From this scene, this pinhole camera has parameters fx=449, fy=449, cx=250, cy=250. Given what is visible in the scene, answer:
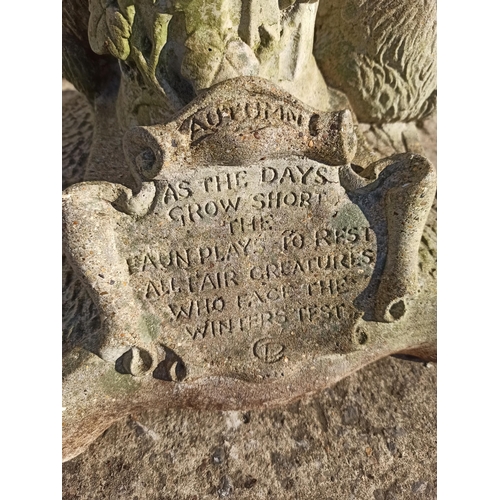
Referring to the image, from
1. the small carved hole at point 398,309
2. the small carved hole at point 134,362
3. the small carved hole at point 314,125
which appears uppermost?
the small carved hole at point 314,125

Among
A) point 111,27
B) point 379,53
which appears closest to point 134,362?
point 111,27

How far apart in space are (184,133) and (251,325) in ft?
1.98

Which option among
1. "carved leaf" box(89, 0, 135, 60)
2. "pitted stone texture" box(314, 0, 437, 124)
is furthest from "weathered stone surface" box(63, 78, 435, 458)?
"pitted stone texture" box(314, 0, 437, 124)

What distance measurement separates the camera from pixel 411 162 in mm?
1209

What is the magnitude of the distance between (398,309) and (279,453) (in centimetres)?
60

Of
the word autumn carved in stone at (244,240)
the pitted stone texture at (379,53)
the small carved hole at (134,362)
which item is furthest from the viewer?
the pitted stone texture at (379,53)

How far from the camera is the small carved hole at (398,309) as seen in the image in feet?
4.61

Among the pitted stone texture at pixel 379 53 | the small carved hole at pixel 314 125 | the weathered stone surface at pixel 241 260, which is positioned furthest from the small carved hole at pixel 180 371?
the pitted stone texture at pixel 379 53

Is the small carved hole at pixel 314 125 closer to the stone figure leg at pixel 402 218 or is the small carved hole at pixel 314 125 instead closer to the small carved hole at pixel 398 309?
the stone figure leg at pixel 402 218

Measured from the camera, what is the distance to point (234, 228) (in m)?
1.27

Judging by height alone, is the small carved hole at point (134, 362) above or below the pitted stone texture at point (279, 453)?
above

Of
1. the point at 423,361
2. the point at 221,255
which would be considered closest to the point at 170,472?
the point at 221,255

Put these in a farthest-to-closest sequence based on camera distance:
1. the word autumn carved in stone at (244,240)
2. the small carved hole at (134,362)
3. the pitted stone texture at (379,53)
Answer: the pitted stone texture at (379,53), the small carved hole at (134,362), the word autumn carved in stone at (244,240)

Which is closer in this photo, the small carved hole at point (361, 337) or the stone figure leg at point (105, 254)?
the stone figure leg at point (105, 254)
